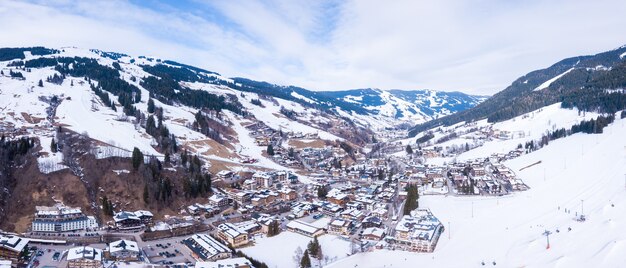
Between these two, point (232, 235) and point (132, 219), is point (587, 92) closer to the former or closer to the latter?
point (232, 235)

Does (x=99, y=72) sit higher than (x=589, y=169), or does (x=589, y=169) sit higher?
(x=99, y=72)

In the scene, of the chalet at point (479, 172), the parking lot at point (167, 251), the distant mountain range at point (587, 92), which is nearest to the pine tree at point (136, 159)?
the parking lot at point (167, 251)

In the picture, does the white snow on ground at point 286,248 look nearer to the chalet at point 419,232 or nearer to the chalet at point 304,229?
the chalet at point 304,229

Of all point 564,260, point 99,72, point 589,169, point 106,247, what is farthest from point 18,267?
point 99,72

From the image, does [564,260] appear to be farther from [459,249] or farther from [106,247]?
[106,247]

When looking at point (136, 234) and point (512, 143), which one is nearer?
point (136, 234)

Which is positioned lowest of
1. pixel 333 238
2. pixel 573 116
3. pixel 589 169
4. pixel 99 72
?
pixel 333 238
